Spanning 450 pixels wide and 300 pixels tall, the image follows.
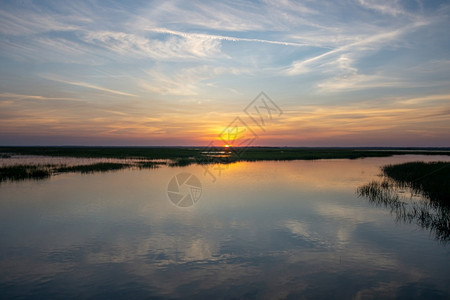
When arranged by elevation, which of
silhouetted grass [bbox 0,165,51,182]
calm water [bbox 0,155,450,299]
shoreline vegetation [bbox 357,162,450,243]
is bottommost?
calm water [bbox 0,155,450,299]

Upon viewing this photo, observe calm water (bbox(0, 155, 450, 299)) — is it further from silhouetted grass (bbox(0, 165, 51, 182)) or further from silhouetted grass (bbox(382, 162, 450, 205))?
silhouetted grass (bbox(0, 165, 51, 182))

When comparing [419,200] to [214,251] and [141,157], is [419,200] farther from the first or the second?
[141,157]

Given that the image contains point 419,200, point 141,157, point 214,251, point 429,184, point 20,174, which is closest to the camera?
point 214,251

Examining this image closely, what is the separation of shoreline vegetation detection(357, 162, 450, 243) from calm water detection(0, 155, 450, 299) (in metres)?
0.81

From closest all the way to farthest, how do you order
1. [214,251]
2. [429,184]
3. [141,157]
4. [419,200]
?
[214,251] < [419,200] < [429,184] < [141,157]

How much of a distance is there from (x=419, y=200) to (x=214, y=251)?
45.5 ft

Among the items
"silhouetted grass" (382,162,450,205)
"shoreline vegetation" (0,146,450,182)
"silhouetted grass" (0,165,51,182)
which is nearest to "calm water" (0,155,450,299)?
"silhouetted grass" (382,162,450,205)

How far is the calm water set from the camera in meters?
7.26

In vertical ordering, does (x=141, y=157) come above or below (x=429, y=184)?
above

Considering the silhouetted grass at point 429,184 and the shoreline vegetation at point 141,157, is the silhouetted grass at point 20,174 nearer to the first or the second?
the shoreline vegetation at point 141,157

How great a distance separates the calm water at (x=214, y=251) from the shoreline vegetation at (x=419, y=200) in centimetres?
81

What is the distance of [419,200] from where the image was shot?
1759 cm

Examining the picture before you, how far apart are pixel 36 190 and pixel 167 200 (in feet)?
31.3

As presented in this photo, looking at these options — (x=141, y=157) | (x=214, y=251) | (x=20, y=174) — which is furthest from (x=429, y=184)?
(x=141, y=157)
